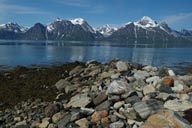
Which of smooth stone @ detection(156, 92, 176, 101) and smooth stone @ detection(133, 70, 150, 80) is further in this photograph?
smooth stone @ detection(133, 70, 150, 80)

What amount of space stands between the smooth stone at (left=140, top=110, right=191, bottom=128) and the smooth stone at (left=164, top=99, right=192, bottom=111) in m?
1.45

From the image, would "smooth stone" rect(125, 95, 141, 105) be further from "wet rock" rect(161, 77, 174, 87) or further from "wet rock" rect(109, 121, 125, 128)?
"wet rock" rect(161, 77, 174, 87)

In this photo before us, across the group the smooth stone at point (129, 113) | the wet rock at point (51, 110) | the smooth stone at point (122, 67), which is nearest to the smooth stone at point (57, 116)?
the wet rock at point (51, 110)

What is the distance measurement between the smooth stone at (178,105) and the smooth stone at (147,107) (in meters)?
0.32

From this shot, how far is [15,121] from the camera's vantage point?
1473 cm

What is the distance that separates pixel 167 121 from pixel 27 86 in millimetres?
14188

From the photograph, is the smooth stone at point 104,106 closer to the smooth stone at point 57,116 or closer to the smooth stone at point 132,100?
the smooth stone at point 132,100

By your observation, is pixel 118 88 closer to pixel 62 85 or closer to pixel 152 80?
pixel 152 80

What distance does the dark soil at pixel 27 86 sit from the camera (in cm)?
1942

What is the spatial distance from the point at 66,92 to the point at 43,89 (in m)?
2.87

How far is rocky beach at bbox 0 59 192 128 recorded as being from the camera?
1215 cm

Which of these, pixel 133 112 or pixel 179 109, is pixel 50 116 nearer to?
pixel 133 112

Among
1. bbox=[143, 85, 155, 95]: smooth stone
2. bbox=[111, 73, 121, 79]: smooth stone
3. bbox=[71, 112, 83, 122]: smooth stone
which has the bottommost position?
bbox=[71, 112, 83, 122]: smooth stone

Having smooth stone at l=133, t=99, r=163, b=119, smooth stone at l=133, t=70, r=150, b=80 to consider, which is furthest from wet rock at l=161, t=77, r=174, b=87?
smooth stone at l=133, t=99, r=163, b=119
